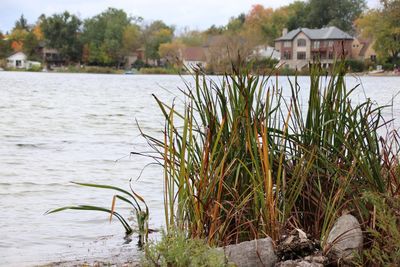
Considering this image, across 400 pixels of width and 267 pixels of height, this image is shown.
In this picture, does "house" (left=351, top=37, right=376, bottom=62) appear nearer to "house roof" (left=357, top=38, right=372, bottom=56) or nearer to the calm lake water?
"house roof" (left=357, top=38, right=372, bottom=56)

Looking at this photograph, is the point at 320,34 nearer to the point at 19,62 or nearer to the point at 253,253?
the point at 19,62

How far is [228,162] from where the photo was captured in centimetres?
546

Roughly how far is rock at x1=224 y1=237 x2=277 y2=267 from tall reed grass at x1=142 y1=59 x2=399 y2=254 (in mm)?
273

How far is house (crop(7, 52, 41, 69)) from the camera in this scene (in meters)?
146

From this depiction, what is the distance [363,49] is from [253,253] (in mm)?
111214

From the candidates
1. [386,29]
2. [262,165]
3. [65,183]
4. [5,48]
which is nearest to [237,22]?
[386,29]

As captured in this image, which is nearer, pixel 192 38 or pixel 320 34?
pixel 320 34

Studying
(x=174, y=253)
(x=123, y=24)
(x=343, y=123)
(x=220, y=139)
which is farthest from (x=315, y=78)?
(x=123, y=24)

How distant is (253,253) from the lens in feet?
15.8

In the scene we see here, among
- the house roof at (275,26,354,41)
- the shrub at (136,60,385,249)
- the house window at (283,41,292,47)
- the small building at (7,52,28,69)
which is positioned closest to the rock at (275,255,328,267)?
the shrub at (136,60,385,249)

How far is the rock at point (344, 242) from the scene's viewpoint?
5078mm

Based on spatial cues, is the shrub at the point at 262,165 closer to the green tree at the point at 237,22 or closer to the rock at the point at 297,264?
the rock at the point at 297,264

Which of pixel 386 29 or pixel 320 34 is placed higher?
pixel 386 29

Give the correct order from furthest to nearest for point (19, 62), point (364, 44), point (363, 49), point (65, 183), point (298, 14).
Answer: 1. point (19, 62)
2. point (298, 14)
3. point (363, 49)
4. point (364, 44)
5. point (65, 183)
